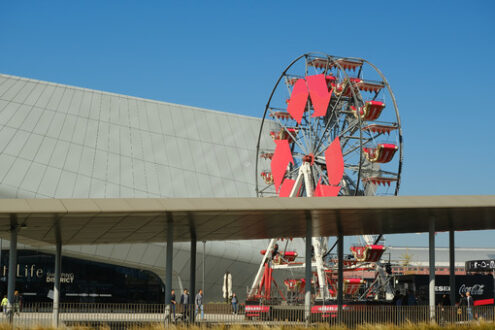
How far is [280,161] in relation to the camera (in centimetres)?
4900

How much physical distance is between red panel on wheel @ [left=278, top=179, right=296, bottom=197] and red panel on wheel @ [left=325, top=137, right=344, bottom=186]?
455 centimetres

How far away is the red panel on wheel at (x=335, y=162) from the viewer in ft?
138

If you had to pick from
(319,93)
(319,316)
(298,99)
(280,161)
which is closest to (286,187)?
(280,161)

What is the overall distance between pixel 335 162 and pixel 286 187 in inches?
226

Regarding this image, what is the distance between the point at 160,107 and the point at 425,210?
37679 millimetres

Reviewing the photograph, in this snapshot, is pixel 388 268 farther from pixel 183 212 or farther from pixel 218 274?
pixel 183 212

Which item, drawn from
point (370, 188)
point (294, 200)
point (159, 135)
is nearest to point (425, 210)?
point (294, 200)

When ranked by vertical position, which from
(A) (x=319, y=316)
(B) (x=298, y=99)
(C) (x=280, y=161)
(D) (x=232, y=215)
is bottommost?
(A) (x=319, y=316)

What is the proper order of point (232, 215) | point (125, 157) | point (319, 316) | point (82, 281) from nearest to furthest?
point (232, 215), point (319, 316), point (82, 281), point (125, 157)

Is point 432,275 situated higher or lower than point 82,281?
higher

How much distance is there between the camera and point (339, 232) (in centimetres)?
3312

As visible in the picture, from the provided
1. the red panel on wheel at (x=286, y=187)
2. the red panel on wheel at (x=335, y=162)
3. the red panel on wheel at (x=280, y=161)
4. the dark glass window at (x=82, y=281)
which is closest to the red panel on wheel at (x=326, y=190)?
the red panel on wheel at (x=335, y=162)

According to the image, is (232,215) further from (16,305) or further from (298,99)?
(298,99)

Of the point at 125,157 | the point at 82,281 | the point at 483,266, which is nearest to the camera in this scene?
the point at 82,281
